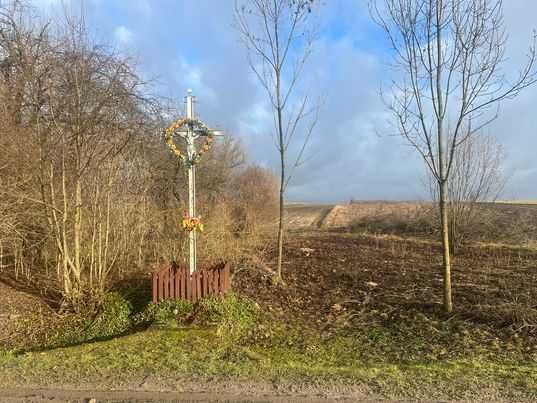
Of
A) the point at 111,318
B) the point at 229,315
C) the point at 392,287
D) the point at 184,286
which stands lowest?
the point at 111,318

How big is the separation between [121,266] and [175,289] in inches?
86.9

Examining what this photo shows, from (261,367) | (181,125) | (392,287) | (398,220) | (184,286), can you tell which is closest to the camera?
(261,367)

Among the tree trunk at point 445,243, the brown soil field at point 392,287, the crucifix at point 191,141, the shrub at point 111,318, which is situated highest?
the crucifix at point 191,141

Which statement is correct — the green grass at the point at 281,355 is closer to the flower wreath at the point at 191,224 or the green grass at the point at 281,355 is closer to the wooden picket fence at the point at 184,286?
the wooden picket fence at the point at 184,286

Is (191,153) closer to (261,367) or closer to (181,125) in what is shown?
(181,125)

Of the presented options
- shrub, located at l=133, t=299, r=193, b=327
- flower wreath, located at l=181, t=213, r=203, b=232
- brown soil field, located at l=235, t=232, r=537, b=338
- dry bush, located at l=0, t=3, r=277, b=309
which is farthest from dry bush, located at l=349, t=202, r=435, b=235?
shrub, located at l=133, t=299, r=193, b=327

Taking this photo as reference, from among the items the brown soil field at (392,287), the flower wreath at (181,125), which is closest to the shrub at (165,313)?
the brown soil field at (392,287)

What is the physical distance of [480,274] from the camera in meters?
10.3

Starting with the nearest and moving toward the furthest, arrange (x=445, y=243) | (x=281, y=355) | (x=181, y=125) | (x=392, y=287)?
(x=281, y=355)
(x=445, y=243)
(x=181, y=125)
(x=392, y=287)

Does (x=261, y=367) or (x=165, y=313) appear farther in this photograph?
(x=165, y=313)

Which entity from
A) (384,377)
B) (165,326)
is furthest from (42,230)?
(384,377)

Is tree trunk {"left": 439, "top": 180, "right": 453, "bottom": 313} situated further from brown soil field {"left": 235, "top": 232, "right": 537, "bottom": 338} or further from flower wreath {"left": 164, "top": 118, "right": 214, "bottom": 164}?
flower wreath {"left": 164, "top": 118, "right": 214, "bottom": 164}

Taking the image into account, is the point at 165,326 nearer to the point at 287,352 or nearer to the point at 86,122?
the point at 287,352

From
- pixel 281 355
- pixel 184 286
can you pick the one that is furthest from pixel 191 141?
pixel 281 355
